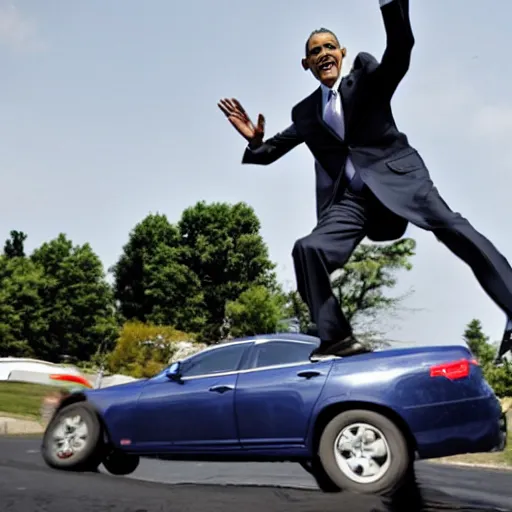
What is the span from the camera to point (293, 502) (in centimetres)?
328

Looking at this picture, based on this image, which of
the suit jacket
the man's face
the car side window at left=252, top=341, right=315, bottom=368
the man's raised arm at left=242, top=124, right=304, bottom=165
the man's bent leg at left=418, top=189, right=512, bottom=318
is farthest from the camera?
the man's raised arm at left=242, top=124, right=304, bottom=165

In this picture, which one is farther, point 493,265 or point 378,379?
point 378,379

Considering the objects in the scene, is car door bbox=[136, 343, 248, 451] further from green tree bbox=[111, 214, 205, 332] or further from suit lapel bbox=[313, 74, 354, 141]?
green tree bbox=[111, 214, 205, 332]

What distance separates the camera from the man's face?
4.34m

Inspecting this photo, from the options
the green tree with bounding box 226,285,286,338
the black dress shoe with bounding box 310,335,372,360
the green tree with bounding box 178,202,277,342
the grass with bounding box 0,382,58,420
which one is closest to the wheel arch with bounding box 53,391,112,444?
the black dress shoe with bounding box 310,335,372,360

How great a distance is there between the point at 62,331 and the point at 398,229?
180ft

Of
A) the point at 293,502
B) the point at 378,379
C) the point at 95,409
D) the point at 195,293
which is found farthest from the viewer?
the point at 195,293

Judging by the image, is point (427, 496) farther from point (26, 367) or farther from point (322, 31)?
point (26, 367)

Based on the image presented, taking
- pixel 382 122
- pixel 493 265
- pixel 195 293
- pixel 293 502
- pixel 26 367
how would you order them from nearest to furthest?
1. pixel 293 502
2. pixel 493 265
3. pixel 382 122
4. pixel 26 367
5. pixel 195 293

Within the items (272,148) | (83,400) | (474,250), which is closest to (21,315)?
(83,400)

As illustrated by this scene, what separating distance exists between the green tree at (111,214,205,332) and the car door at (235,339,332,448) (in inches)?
1680

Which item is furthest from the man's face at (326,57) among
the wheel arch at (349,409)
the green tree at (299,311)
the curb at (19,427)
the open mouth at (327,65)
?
the curb at (19,427)

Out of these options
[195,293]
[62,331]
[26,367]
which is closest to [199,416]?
[26,367]

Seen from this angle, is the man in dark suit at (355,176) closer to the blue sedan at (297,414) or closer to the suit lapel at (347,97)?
the suit lapel at (347,97)
